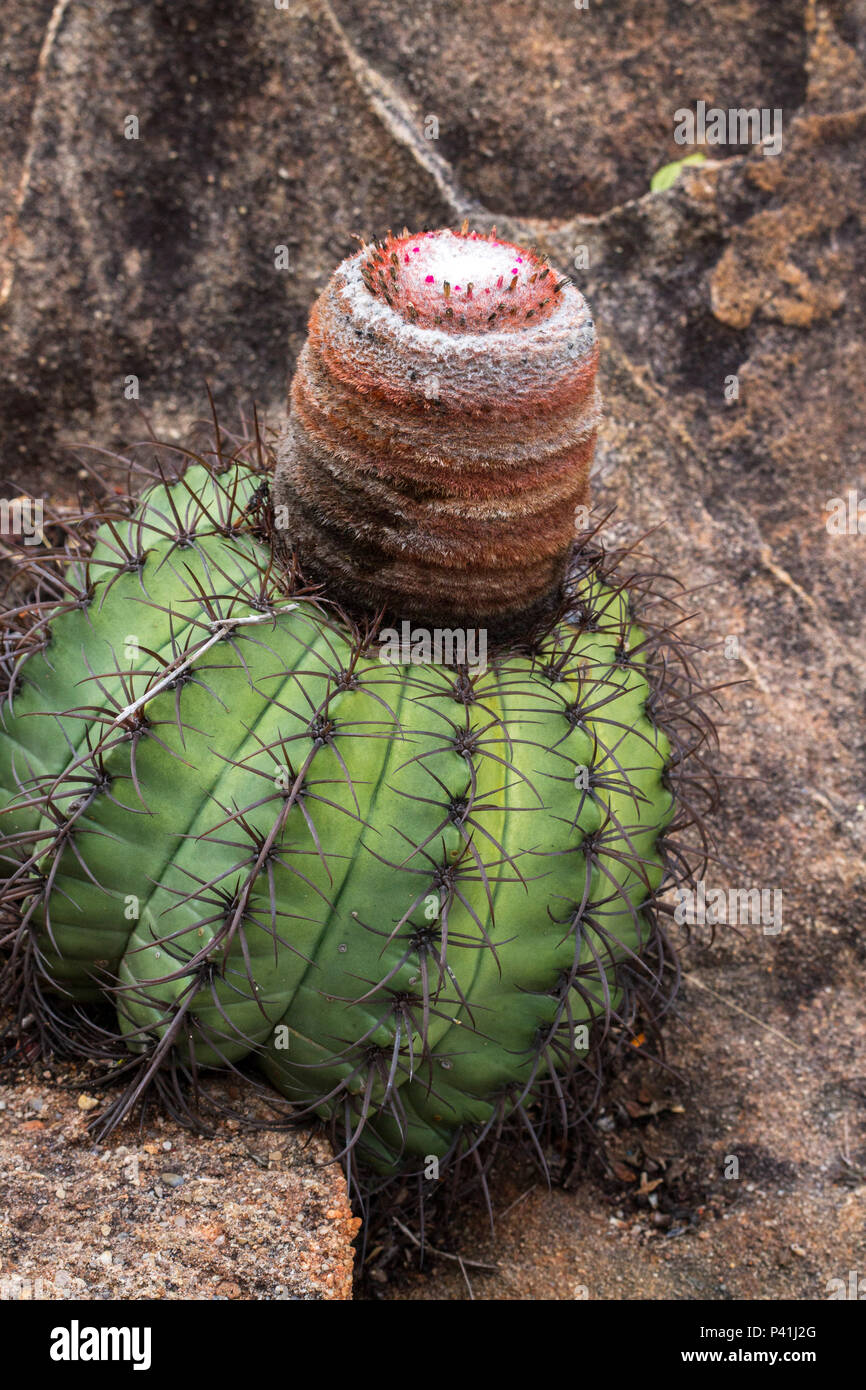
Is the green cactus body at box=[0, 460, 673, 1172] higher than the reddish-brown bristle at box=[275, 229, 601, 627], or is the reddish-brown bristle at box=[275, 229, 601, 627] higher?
the reddish-brown bristle at box=[275, 229, 601, 627]

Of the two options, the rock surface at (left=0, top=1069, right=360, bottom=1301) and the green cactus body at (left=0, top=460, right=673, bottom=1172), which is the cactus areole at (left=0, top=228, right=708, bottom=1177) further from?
the rock surface at (left=0, top=1069, right=360, bottom=1301)

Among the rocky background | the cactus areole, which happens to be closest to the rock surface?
the cactus areole

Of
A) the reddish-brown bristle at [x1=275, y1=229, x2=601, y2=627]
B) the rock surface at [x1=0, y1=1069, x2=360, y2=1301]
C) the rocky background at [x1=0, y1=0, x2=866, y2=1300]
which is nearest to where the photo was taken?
the rock surface at [x1=0, y1=1069, x2=360, y2=1301]

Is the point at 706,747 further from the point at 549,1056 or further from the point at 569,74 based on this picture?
the point at 569,74

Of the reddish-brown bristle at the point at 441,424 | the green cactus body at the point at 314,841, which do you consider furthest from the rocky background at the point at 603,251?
the reddish-brown bristle at the point at 441,424

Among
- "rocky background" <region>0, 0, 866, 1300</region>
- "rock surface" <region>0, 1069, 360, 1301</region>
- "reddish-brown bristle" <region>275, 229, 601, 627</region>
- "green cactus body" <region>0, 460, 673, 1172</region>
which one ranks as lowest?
"rock surface" <region>0, 1069, 360, 1301</region>

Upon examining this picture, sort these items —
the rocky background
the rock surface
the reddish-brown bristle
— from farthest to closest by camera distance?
the rocky background → the reddish-brown bristle → the rock surface

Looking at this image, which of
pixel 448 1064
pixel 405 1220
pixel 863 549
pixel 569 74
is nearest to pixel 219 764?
pixel 448 1064
